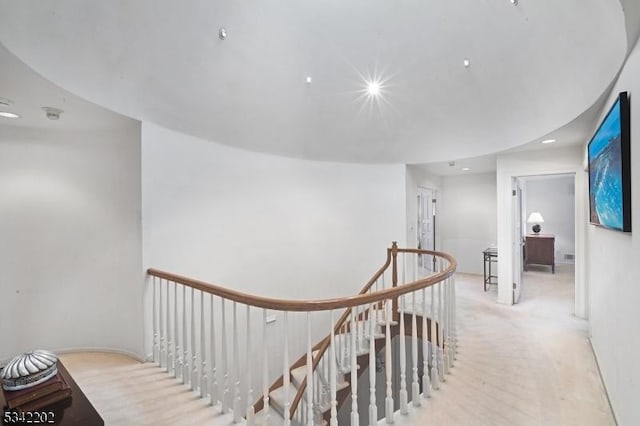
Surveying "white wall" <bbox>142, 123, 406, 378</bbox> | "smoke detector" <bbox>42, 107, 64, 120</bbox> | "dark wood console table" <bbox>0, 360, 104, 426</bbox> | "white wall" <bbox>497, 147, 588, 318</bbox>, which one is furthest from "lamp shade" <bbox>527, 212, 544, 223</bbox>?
"smoke detector" <bbox>42, 107, 64, 120</bbox>

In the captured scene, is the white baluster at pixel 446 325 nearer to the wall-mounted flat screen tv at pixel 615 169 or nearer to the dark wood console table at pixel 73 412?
the wall-mounted flat screen tv at pixel 615 169

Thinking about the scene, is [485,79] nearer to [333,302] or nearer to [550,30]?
[550,30]

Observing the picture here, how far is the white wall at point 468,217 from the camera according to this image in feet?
21.3

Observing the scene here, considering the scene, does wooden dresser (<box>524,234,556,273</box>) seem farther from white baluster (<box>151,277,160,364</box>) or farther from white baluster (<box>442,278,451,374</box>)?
white baluster (<box>151,277,160,364</box>)

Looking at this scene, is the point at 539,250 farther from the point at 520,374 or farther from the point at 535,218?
the point at 520,374

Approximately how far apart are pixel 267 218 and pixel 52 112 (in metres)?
2.51

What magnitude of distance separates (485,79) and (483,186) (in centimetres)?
385

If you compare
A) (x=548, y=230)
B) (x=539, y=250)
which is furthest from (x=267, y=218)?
(x=548, y=230)

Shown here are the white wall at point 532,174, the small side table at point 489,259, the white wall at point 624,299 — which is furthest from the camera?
the small side table at point 489,259

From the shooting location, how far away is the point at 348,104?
3.97 meters

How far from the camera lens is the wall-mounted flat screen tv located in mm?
1640

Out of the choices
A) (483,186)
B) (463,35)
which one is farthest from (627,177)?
(483,186)

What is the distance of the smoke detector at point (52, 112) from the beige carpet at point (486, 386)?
2.30 m

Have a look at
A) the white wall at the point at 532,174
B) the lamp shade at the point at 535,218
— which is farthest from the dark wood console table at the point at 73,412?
the lamp shade at the point at 535,218
